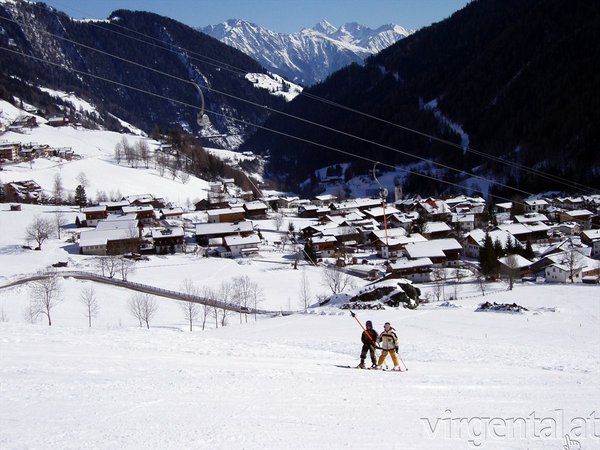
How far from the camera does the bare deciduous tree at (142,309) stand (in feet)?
87.1

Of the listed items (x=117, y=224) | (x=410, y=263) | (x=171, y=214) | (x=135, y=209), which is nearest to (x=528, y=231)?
(x=410, y=263)

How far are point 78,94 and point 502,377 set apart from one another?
213503 mm

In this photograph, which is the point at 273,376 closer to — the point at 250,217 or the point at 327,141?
the point at 250,217

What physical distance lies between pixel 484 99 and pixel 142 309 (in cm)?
12468

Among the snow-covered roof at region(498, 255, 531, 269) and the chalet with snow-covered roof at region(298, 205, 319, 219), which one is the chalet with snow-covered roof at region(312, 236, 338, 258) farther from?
the chalet with snow-covered roof at region(298, 205, 319, 219)

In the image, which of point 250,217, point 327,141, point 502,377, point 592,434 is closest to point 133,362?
point 502,377

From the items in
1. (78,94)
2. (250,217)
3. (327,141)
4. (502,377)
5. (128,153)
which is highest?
(78,94)

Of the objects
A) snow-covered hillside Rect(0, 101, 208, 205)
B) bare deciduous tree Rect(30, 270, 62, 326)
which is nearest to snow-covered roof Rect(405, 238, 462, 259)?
bare deciduous tree Rect(30, 270, 62, 326)

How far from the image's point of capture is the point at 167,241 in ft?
167

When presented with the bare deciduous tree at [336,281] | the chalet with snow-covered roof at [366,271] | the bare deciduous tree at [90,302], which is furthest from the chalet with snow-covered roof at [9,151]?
the bare deciduous tree at [336,281]

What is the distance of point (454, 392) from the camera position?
8258 millimetres

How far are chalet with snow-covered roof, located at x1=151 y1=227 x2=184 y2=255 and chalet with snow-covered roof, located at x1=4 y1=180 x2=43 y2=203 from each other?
87.2ft

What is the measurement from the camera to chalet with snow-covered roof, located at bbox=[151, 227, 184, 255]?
5031 centimetres

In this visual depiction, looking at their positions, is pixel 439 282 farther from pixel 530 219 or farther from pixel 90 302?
pixel 90 302
